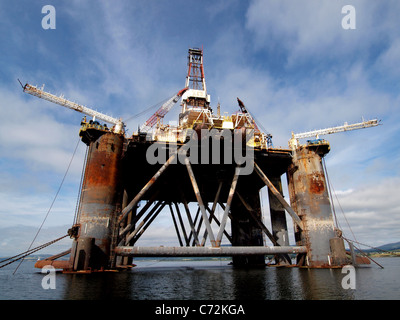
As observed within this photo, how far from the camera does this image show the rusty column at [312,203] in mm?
20797

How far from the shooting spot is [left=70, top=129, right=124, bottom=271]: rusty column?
17.1m

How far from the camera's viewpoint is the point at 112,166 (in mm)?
20047

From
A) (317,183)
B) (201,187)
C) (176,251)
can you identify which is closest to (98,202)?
(176,251)

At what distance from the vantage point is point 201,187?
3058 cm

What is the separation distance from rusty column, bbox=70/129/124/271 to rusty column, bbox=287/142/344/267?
16277mm

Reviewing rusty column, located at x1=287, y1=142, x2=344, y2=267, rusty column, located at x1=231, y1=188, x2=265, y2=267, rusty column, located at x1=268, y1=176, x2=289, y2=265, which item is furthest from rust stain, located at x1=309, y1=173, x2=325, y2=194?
rusty column, located at x1=231, y1=188, x2=265, y2=267

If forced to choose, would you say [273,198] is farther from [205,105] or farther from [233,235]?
[205,105]

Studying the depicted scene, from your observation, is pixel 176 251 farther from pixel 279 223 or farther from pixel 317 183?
pixel 317 183

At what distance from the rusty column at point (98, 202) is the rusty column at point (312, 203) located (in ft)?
53.4

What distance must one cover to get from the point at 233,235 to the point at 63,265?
63.8 feet

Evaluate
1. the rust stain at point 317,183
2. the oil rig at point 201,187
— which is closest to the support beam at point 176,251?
the oil rig at point 201,187

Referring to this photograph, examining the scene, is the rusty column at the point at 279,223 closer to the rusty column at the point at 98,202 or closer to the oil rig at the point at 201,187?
the oil rig at the point at 201,187

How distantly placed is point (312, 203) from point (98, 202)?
59.8 ft

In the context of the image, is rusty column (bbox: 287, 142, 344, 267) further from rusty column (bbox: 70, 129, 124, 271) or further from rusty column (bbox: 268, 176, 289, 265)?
rusty column (bbox: 70, 129, 124, 271)
